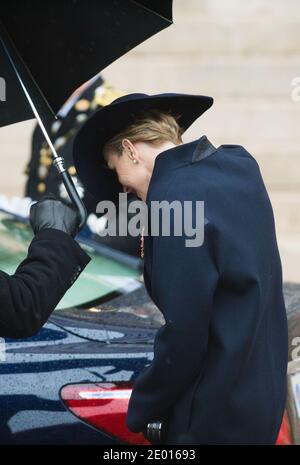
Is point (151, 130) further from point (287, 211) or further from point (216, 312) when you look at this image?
point (287, 211)

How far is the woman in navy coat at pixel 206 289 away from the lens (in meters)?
1.72

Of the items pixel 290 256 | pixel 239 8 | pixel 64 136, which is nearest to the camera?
pixel 64 136

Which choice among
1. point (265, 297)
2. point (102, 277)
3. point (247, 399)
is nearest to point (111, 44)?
point (265, 297)

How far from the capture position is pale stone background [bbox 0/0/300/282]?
7301mm

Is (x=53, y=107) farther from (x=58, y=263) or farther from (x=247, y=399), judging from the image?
(x=247, y=399)

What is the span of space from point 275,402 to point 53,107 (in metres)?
0.93

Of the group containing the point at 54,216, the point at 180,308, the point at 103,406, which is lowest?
the point at 103,406

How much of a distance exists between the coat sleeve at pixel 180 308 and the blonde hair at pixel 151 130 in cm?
26

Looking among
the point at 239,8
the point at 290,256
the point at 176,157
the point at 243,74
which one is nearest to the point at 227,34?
the point at 239,8

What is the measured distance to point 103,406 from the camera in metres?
2.19

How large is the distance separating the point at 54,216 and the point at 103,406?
598 mm

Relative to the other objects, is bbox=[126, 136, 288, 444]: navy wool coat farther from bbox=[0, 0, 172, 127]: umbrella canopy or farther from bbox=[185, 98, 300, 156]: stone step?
bbox=[185, 98, 300, 156]: stone step

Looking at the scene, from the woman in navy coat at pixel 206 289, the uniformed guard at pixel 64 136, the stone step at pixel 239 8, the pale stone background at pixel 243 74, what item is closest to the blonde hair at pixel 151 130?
the woman in navy coat at pixel 206 289

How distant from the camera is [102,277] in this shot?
306 centimetres
